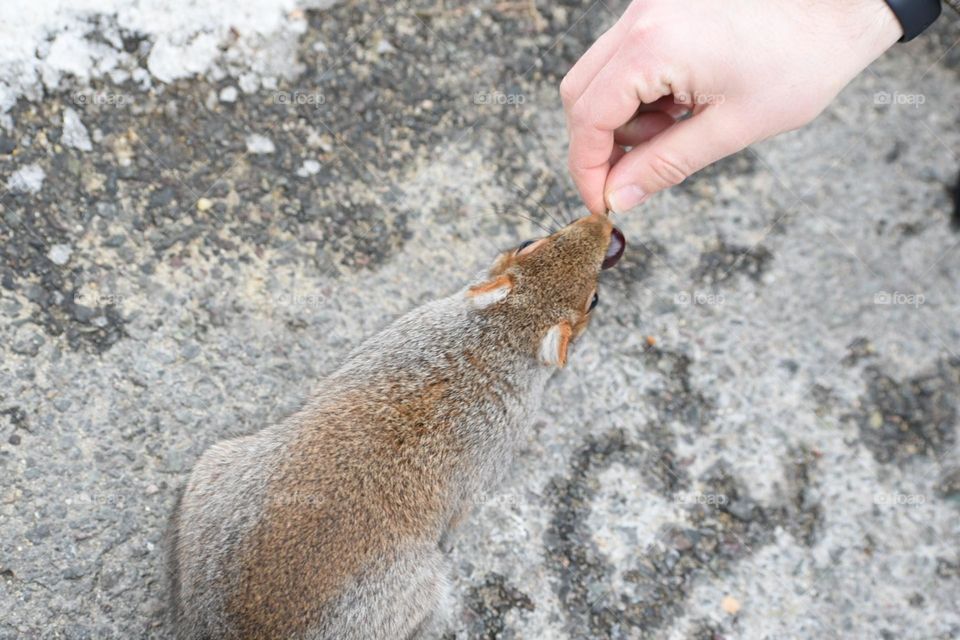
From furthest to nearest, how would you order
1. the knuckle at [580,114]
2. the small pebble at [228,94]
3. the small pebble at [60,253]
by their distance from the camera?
the small pebble at [228,94]
the small pebble at [60,253]
the knuckle at [580,114]

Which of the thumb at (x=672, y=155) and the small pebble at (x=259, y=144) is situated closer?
the thumb at (x=672, y=155)

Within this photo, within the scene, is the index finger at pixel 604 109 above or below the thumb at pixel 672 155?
above

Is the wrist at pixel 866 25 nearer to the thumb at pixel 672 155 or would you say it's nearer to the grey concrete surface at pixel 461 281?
the thumb at pixel 672 155

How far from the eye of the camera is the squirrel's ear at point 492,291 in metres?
3.08

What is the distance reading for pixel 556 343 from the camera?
9.93 ft

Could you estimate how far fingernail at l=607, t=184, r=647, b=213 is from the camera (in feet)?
9.57

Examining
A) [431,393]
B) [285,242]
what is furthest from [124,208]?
[431,393]

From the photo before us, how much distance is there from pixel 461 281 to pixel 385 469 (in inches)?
43.5

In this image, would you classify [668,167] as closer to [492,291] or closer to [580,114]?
[580,114]

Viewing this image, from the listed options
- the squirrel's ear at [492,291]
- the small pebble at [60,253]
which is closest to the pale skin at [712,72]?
the squirrel's ear at [492,291]

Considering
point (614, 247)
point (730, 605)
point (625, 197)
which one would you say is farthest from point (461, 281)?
point (730, 605)

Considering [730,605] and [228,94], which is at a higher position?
[228,94]

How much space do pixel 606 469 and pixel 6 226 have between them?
254 centimetres

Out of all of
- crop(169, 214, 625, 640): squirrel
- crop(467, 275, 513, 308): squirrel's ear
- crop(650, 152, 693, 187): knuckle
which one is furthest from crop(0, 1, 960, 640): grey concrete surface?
crop(650, 152, 693, 187): knuckle
